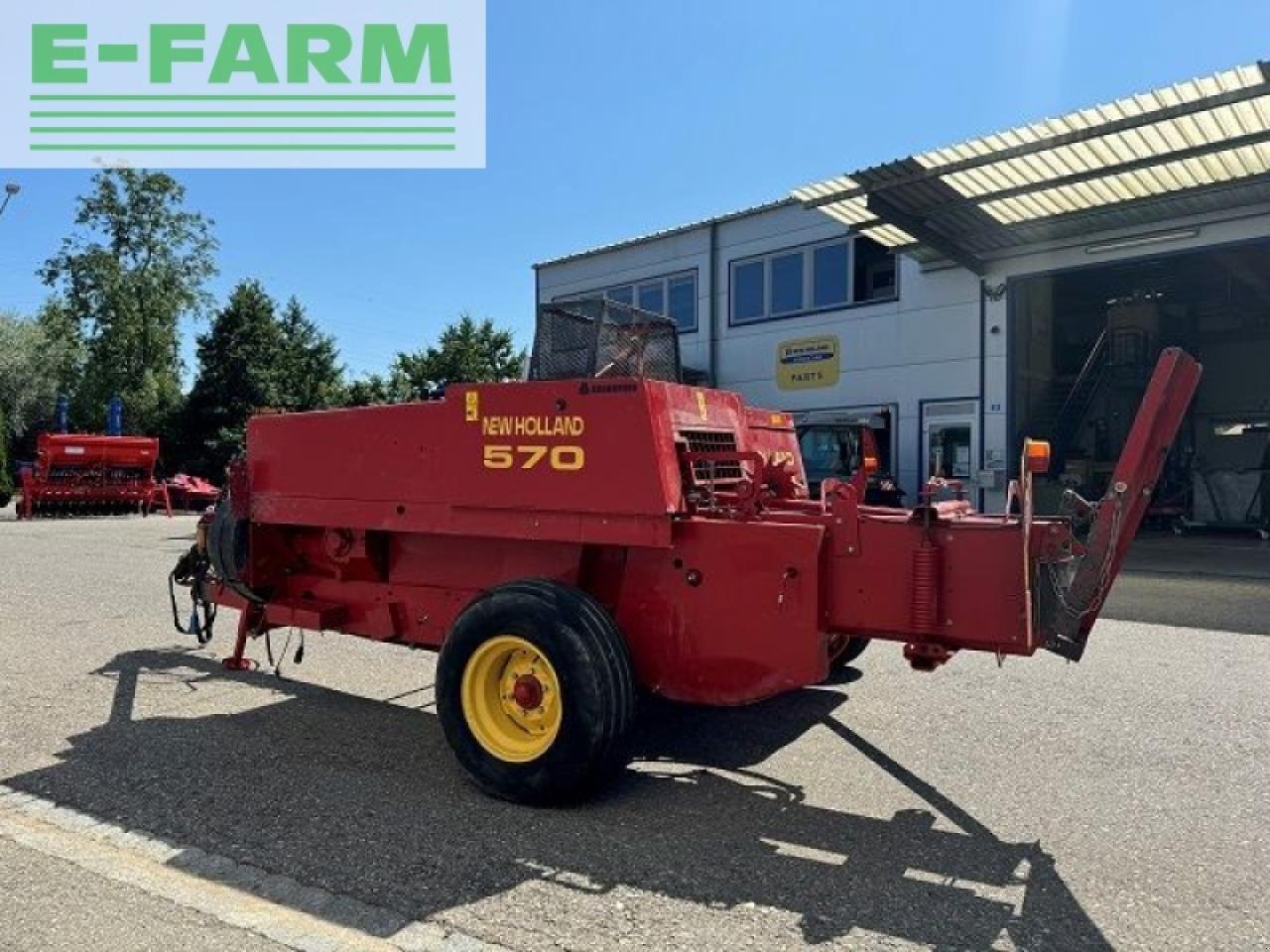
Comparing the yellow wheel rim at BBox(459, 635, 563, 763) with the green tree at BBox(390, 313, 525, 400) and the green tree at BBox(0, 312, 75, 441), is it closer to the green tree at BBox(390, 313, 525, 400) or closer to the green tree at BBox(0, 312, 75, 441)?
the green tree at BBox(390, 313, 525, 400)

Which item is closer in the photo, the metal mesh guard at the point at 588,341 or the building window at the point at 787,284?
the metal mesh guard at the point at 588,341

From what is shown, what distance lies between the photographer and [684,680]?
4.24 metres

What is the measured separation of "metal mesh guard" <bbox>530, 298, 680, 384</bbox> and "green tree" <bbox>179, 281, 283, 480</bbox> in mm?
33703

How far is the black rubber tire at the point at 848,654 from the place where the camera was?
6094mm

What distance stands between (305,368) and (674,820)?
39403 mm

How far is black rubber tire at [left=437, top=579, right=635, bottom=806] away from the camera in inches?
154

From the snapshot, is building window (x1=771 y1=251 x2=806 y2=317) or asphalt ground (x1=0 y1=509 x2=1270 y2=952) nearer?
asphalt ground (x1=0 y1=509 x2=1270 y2=952)

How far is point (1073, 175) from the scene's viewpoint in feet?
40.8

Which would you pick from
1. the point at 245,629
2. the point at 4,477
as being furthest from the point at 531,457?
the point at 4,477

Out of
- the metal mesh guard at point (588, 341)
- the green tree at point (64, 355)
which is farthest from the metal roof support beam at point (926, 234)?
the green tree at point (64, 355)

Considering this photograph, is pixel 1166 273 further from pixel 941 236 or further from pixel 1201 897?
pixel 1201 897

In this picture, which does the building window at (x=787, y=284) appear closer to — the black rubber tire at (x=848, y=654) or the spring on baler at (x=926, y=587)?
the black rubber tire at (x=848, y=654)

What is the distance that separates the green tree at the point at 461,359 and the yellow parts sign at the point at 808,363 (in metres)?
17.3

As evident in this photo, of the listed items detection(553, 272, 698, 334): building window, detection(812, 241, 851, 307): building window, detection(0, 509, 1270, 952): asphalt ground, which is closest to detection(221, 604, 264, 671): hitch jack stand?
detection(0, 509, 1270, 952): asphalt ground
